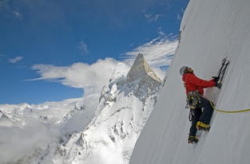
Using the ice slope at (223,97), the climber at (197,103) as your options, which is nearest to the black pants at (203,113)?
the climber at (197,103)

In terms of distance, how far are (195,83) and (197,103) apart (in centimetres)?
55

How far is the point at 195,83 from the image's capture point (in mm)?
5820

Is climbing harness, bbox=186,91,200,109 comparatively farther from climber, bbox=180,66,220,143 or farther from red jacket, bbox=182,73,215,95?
red jacket, bbox=182,73,215,95

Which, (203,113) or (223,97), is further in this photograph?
(203,113)

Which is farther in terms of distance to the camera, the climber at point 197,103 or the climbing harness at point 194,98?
the climbing harness at point 194,98

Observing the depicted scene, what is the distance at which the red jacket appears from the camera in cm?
571

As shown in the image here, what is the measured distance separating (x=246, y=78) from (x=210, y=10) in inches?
249

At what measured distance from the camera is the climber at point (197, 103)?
17.8ft

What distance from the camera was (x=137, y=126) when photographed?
19788 centimetres

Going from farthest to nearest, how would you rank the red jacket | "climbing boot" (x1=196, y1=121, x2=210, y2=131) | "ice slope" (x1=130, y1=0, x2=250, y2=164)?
the red jacket < "climbing boot" (x1=196, y1=121, x2=210, y2=131) < "ice slope" (x1=130, y1=0, x2=250, y2=164)

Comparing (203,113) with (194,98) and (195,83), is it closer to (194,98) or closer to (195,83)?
(194,98)

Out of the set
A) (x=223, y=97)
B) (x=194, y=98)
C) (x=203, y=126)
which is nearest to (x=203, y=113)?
(x=203, y=126)

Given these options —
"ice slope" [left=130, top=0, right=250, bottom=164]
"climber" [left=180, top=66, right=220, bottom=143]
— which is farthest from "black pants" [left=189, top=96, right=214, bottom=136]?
"ice slope" [left=130, top=0, right=250, bottom=164]

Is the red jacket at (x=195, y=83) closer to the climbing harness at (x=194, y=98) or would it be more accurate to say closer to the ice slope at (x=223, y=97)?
the climbing harness at (x=194, y=98)
